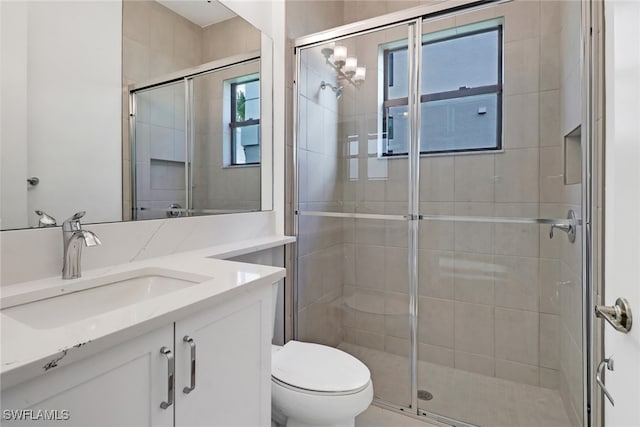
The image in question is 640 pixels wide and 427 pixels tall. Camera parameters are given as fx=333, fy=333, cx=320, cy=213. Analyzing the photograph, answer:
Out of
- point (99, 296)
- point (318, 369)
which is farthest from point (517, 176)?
point (99, 296)

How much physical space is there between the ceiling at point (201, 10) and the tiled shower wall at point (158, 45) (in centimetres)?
2

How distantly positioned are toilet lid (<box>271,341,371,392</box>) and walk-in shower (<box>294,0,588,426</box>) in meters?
0.57

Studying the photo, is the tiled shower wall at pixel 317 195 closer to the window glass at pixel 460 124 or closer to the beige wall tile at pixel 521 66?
the window glass at pixel 460 124

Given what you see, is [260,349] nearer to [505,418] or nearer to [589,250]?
[589,250]

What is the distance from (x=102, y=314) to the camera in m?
0.74

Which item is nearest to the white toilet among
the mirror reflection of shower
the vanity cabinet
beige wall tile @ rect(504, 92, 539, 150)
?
the vanity cabinet

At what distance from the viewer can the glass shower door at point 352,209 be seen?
202 centimetres

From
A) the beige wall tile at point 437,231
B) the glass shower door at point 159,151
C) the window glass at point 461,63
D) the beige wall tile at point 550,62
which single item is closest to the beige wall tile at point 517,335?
the beige wall tile at point 437,231

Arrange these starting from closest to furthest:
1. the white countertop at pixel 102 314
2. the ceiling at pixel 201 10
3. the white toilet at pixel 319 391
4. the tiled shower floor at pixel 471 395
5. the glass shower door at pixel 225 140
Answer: the white countertop at pixel 102 314 < the white toilet at pixel 319 391 < the ceiling at pixel 201 10 < the glass shower door at pixel 225 140 < the tiled shower floor at pixel 471 395

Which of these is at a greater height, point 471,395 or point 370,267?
point 370,267

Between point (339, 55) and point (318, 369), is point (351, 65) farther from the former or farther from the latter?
point (318, 369)

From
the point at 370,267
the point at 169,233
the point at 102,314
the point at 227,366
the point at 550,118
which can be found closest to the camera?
the point at 102,314

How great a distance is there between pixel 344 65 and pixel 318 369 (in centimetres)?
176

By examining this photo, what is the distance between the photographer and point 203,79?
160cm
